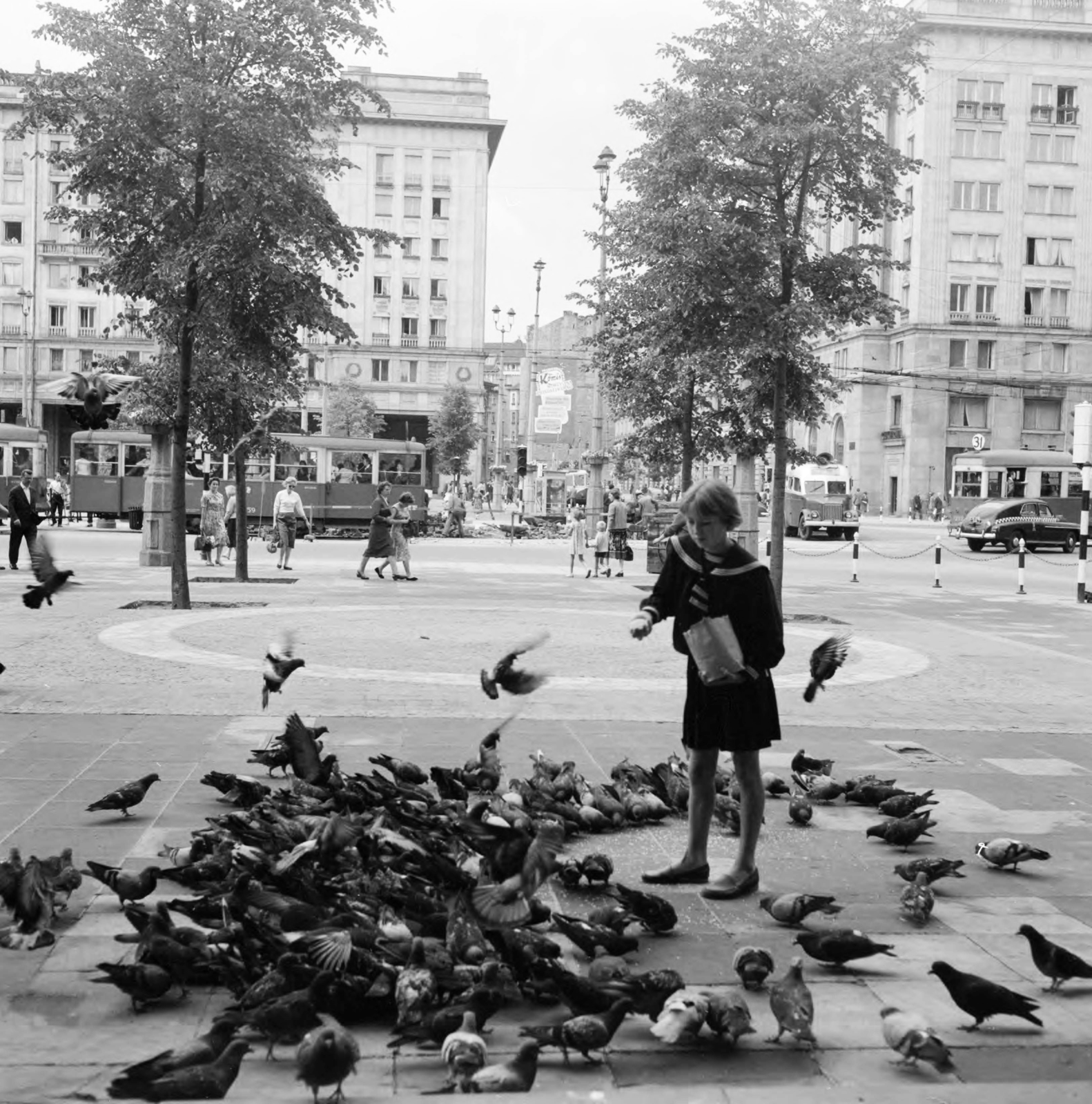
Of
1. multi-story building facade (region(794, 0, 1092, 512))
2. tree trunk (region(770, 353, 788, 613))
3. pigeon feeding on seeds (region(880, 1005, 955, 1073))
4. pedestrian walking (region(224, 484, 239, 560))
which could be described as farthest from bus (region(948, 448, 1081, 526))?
pigeon feeding on seeds (region(880, 1005, 955, 1073))

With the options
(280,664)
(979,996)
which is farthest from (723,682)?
(280,664)

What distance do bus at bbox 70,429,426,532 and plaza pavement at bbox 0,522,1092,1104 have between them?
961 inches

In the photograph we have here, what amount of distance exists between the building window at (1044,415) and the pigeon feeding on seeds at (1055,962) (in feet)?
252

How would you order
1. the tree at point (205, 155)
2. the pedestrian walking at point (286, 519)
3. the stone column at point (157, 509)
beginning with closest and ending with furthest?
1. the tree at point (205, 155)
2. the pedestrian walking at point (286, 519)
3. the stone column at point (157, 509)

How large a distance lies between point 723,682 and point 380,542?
759 inches

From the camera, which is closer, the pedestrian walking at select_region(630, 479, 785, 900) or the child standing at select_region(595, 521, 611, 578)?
the pedestrian walking at select_region(630, 479, 785, 900)

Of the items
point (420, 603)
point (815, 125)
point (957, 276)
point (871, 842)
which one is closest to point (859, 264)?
point (815, 125)

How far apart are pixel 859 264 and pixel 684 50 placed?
11.9 ft

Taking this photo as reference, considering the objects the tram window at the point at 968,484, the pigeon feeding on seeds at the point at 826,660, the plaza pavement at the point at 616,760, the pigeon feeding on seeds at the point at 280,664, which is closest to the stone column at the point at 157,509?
the plaza pavement at the point at 616,760

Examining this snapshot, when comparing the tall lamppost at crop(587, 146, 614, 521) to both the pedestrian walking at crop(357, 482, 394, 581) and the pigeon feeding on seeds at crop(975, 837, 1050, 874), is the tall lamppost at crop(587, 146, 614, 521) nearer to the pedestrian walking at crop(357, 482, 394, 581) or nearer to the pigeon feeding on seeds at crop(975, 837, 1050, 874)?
the pedestrian walking at crop(357, 482, 394, 581)

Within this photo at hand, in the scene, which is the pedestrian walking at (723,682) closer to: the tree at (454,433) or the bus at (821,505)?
the bus at (821,505)

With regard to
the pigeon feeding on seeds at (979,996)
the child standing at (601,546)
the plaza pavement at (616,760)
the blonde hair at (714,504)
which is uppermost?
the blonde hair at (714,504)

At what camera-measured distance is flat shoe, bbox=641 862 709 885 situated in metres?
5.87

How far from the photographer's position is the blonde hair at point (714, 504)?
5738mm
